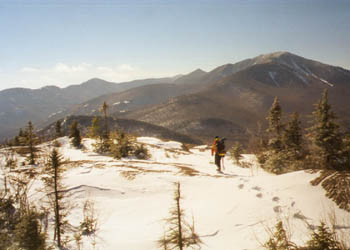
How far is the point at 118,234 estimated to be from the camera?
7.29m

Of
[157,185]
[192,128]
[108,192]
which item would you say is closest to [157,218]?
[157,185]

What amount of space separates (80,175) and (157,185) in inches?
216

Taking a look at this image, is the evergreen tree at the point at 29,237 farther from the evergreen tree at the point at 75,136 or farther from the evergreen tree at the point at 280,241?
the evergreen tree at the point at 75,136

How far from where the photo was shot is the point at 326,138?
52.7ft

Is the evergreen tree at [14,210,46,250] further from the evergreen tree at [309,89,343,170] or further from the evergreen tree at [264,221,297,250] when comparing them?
the evergreen tree at [309,89,343,170]

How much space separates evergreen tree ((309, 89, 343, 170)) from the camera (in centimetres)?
1616

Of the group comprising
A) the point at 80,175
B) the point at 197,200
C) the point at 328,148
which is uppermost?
the point at 328,148

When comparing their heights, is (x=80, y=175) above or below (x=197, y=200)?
above

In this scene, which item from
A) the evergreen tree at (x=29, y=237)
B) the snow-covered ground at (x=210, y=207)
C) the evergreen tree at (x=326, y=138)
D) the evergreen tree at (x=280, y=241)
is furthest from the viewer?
the evergreen tree at (x=326, y=138)

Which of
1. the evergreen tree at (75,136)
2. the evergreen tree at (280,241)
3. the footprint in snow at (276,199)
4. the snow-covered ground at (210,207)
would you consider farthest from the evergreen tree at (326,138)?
the evergreen tree at (75,136)

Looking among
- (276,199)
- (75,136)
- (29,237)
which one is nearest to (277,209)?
(276,199)

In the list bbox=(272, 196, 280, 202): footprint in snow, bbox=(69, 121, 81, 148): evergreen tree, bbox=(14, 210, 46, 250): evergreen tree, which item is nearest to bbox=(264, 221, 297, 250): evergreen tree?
bbox=(272, 196, 280, 202): footprint in snow

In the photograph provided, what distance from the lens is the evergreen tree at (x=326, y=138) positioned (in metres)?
16.2

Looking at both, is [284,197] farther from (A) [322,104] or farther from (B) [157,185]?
(A) [322,104]
